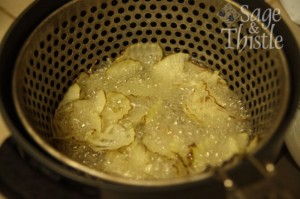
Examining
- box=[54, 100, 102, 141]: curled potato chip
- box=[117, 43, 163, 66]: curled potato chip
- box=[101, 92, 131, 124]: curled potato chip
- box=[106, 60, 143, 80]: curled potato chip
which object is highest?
box=[117, 43, 163, 66]: curled potato chip

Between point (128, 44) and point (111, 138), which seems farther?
point (128, 44)

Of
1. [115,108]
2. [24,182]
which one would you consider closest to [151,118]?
[115,108]

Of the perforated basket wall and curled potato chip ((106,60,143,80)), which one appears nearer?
the perforated basket wall

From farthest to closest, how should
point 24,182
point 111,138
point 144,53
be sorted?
point 144,53 < point 111,138 < point 24,182

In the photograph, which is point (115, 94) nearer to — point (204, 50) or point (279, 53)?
point (204, 50)

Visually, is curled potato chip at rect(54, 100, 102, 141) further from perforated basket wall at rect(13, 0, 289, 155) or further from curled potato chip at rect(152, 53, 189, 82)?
curled potato chip at rect(152, 53, 189, 82)

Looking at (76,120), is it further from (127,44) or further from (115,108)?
(127,44)

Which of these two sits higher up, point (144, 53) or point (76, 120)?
point (144, 53)

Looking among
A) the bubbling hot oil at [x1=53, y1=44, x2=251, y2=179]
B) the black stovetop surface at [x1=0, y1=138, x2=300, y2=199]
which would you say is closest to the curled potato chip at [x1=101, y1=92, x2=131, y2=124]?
the bubbling hot oil at [x1=53, y1=44, x2=251, y2=179]

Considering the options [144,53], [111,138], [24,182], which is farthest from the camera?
[144,53]

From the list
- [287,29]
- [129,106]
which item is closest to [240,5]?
[287,29]
